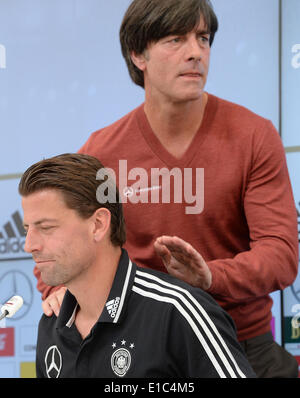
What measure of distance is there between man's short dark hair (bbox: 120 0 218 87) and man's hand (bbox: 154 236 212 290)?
0.65m

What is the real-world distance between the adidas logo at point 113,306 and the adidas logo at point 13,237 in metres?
1.49

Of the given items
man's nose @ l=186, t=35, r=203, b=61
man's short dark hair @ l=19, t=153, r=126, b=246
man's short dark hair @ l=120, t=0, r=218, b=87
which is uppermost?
man's short dark hair @ l=120, t=0, r=218, b=87

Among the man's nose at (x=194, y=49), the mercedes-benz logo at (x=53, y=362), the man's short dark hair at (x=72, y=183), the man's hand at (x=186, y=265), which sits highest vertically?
the man's nose at (x=194, y=49)

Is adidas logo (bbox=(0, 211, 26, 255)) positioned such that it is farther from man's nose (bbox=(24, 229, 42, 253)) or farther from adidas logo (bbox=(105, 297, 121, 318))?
adidas logo (bbox=(105, 297, 121, 318))

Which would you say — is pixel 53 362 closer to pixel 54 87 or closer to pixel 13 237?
pixel 13 237

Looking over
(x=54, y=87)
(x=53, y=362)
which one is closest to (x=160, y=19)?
(x=53, y=362)

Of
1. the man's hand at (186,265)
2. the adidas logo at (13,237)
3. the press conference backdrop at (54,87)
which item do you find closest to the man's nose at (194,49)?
the man's hand at (186,265)

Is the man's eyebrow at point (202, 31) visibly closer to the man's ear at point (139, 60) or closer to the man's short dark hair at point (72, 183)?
the man's ear at point (139, 60)

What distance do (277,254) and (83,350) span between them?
57cm

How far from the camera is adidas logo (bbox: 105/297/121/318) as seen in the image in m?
1.36

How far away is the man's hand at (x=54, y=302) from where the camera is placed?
157 cm

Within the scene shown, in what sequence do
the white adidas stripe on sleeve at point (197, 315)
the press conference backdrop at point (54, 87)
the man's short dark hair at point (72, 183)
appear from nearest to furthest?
the white adidas stripe on sleeve at point (197, 315) < the man's short dark hair at point (72, 183) < the press conference backdrop at point (54, 87)

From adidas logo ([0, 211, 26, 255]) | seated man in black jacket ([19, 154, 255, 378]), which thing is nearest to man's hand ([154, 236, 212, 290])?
seated man in black jacket ([19, 154, 255, 378])
